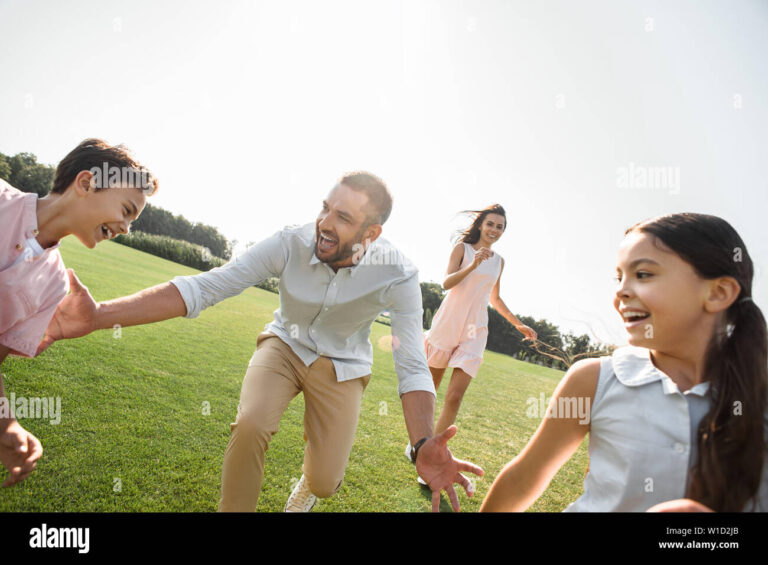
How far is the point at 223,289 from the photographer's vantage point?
315 centimetres

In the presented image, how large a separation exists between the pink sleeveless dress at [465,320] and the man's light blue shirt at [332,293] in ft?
6.99

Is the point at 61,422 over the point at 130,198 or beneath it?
beneath

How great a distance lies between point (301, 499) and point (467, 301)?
10.9 ft

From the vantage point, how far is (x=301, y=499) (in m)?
3.46

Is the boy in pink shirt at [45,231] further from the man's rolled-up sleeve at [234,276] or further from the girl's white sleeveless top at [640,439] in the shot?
the girl's white sleeveless top at [640,439]

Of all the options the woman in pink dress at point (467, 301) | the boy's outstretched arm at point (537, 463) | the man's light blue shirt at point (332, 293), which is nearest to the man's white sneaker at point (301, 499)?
the man's light blue shirt at point (332, 293)

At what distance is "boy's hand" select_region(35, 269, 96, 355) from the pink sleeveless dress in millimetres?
4068

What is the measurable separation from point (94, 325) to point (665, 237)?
300 centimetres

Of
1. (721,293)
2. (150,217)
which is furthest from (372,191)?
(150,217)

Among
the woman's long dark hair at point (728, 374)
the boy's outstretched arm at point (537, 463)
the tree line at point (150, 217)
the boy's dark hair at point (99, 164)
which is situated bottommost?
the boy's outstretched arm at point (537, 463)

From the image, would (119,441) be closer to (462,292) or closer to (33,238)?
(33,238)

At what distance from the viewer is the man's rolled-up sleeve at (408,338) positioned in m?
3.09

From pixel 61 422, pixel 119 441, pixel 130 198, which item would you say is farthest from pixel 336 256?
pixel 61 422
